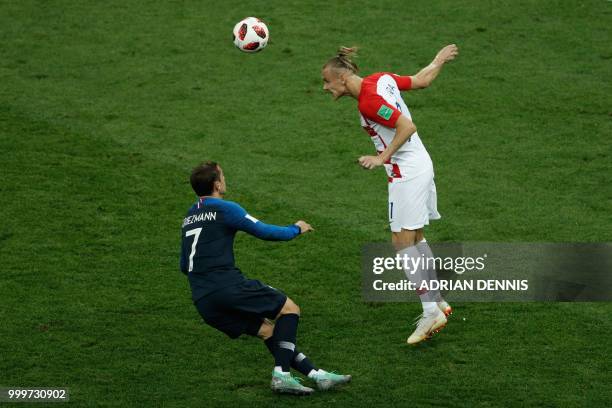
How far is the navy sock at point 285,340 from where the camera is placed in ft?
24.0

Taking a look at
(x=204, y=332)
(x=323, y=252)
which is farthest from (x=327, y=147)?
(x=204, y=332)

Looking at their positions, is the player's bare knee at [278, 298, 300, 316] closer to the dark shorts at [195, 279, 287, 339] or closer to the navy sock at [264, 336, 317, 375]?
the dark shorts at [195, 279, 287, 339]

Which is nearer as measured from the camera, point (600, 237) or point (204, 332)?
point (204, 332)

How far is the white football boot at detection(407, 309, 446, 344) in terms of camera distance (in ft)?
27.1

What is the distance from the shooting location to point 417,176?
8.34 meters

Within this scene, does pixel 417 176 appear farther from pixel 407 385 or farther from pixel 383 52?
pixel 383 52

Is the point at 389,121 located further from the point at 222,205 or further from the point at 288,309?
the point at 288,309

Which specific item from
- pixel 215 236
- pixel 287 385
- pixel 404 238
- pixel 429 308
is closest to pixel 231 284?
pixel 215 236

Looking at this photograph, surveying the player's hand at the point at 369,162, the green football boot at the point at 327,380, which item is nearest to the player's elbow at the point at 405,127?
the player's hand at the point at 369,162

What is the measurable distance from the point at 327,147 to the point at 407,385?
569 cm

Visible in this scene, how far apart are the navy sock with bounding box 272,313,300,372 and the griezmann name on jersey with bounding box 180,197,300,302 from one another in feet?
1.54

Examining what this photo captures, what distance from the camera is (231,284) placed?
23.8 ft

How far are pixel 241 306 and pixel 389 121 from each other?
6.72 feet

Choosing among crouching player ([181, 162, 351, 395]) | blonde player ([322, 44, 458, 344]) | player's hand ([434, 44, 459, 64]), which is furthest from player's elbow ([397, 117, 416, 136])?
crouching player ([181, 162, 351, 395])
